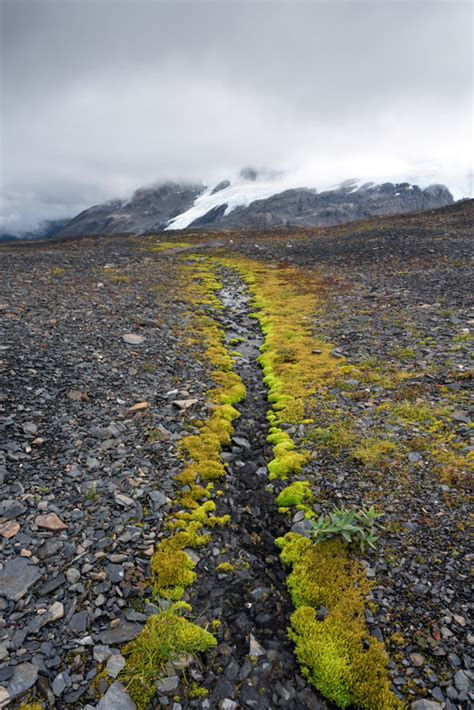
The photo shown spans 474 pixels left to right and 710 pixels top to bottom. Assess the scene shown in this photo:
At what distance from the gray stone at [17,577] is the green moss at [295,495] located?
584 cm

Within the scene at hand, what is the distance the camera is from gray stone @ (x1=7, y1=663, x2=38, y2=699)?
622cm

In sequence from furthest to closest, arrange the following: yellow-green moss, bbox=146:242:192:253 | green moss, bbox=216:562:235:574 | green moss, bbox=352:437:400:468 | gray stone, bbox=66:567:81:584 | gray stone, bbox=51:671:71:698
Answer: yellow-green moss, bbox=146:242:192:253 → green moss, bbox=352:437:400:468 → green moss, bbox=216:562:235:574 → gray stone, bbox=66:567:81:584 → gray stone, bbox=51:671:71:698

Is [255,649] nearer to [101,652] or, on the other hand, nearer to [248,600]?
[248,600]

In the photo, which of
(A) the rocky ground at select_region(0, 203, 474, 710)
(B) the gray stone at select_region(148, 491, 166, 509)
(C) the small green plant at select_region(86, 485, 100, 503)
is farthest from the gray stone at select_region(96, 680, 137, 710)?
(C) the small green plant at select_region(86, 485, 100, 503)

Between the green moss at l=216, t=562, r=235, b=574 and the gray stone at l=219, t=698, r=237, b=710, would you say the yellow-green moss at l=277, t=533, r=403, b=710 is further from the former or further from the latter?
the gray stone at l=219, t=698, r=237, b=710

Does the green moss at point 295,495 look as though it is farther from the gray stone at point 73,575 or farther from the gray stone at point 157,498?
the gray stone at point 73,575

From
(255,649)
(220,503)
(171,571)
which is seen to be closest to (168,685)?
(255,649)

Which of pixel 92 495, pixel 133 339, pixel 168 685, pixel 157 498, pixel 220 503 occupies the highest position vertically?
pixel 133 339

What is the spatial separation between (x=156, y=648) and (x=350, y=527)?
4.54 meters

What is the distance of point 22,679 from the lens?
20.9 ft

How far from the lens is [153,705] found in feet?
21.2

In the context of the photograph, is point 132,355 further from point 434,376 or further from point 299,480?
point 434,376

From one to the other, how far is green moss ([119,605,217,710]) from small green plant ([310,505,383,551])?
131 inches

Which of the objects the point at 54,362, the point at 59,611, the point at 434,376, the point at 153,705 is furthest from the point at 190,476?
the point at 434,376
